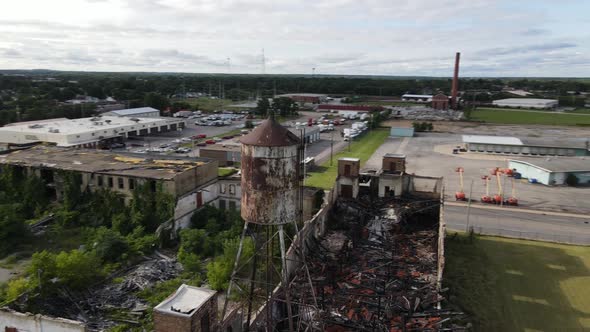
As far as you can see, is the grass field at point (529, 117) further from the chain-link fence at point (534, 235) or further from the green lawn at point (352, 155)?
the chain-link fence at point (534, 235)

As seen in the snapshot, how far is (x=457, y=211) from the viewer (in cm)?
3922

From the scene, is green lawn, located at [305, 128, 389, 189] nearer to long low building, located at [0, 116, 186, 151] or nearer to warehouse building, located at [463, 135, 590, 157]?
warehouse building, located at [463, 135, 590, 157]

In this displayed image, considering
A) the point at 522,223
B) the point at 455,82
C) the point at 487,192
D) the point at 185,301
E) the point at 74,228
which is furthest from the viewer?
the point at 455,82

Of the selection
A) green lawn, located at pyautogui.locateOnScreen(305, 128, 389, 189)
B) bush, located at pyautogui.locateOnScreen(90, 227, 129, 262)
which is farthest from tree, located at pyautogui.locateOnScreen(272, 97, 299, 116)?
bush, located at pyautogui.locateOnScreen(90, 227, 129, 262)

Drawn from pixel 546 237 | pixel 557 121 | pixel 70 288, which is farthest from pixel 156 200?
pixel 557 121

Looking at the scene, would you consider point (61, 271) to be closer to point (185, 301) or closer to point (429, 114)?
point (185, 301)

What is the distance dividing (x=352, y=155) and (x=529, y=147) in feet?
96.3

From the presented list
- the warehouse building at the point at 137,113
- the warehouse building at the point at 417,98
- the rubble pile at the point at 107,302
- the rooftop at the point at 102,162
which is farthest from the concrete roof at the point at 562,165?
the warehouse building at the point at 417,98

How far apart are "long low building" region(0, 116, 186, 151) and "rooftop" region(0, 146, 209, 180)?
17961mm

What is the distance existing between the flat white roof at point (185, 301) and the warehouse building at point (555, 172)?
47.8 m

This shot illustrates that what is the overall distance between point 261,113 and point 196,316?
10475cm

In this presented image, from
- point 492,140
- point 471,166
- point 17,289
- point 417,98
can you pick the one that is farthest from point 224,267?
point 417,98

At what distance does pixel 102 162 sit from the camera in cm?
3806

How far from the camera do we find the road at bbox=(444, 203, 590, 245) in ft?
110
